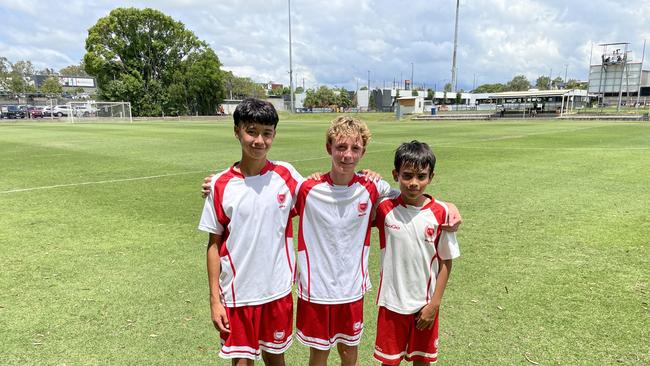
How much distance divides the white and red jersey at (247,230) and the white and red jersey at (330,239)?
15cm

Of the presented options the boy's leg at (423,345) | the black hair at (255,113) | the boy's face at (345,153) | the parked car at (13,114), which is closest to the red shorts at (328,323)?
the boy's leg at (423,345)

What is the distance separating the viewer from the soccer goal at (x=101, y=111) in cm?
5021

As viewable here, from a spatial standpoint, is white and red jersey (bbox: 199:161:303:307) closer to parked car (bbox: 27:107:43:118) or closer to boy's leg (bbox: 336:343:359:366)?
boy's leg (bbox: 336:343:359:366)

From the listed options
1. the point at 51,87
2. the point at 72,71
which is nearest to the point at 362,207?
the point at 51,87

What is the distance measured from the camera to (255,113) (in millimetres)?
2352

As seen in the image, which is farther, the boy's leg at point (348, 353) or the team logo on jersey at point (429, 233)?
the boy's leg at point (348, 353)

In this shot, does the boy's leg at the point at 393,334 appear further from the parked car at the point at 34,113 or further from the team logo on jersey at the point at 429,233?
the parked car at the point at 34,113

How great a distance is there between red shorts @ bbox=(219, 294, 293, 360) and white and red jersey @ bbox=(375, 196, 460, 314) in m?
0.61

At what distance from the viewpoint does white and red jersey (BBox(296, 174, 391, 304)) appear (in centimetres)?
244

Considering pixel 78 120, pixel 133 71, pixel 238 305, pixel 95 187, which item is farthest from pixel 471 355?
pixel 133 71

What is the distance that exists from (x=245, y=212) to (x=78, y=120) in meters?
53.0

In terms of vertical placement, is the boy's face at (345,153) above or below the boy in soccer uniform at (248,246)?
above

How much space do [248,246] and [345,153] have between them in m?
0.78

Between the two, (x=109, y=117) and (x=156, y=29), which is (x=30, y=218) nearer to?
(x=109, y=117)
